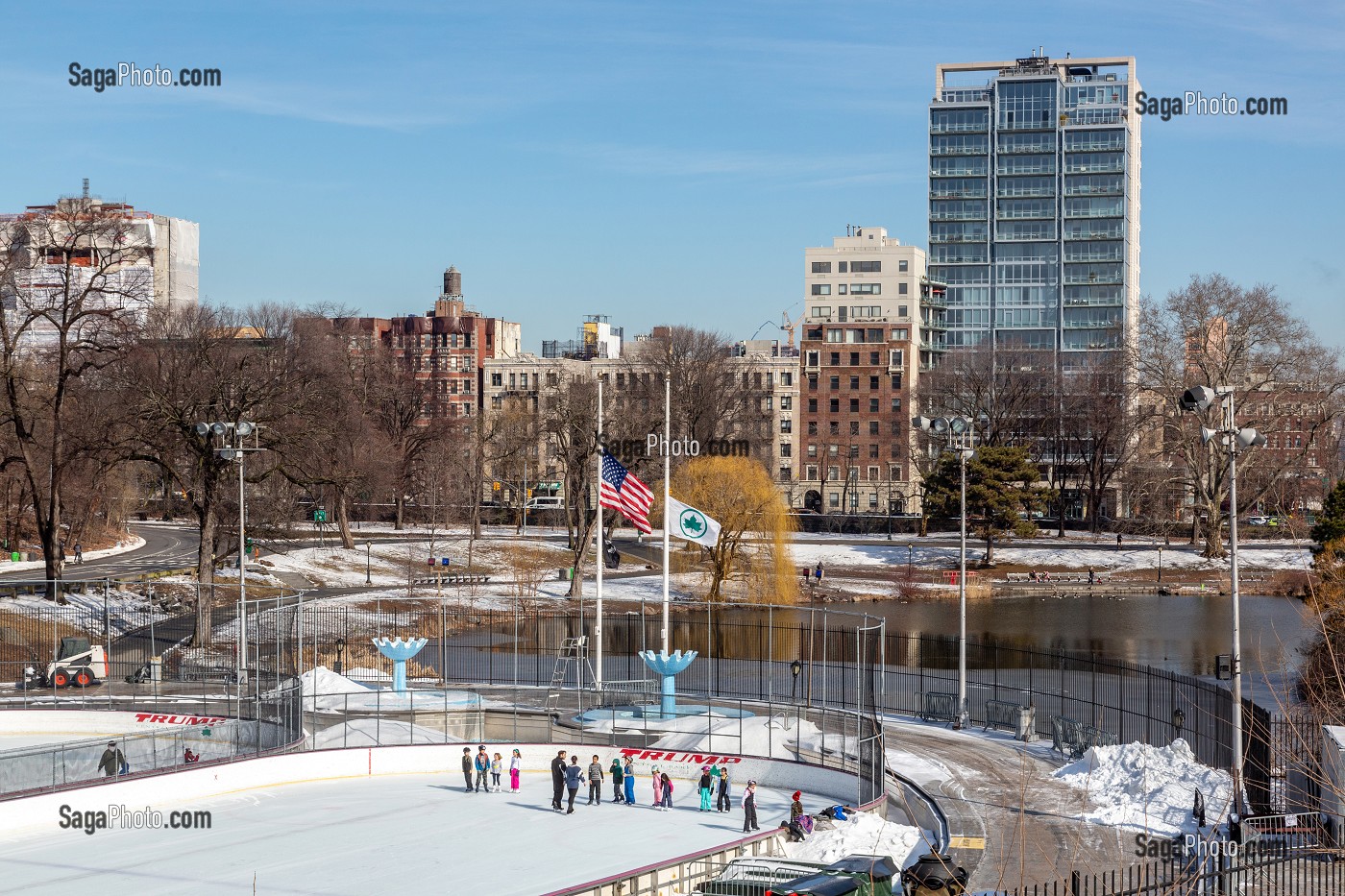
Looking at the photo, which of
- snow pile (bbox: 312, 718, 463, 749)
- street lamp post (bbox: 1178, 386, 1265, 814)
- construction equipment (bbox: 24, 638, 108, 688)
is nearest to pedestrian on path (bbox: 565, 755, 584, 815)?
snow pile (bbox: 312, 718, 463, 749)

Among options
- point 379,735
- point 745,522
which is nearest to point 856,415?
point 745,522

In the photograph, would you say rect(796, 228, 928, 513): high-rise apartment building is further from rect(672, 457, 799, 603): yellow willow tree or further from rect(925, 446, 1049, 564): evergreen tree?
rect(672, 457, 799, 603): yellow willow tree

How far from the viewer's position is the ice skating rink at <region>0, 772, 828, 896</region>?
984 inches

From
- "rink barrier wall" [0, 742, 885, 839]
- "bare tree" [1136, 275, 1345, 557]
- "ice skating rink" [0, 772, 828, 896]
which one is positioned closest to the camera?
"ice skating rink" [0, 772, 828, 896]

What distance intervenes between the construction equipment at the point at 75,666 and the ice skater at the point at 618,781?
21.4 m

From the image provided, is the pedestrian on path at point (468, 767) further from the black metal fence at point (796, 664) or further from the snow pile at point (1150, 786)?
the snow pile at point (1150, 786)

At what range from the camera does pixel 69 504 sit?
81.1 meters

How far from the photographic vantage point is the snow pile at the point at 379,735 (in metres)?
36.9

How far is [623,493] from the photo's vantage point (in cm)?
A: 4056

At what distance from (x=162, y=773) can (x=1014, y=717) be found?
73.3 feet

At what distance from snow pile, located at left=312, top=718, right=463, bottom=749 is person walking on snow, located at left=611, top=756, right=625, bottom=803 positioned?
240 inches

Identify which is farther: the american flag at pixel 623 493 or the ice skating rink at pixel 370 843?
the american flag at pixel 623 493

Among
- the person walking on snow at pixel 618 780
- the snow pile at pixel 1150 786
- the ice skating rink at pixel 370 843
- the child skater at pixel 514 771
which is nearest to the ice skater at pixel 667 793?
the ice skating rink at pixel 370 843

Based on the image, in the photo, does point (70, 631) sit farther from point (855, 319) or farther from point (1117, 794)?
point (855, 319)
